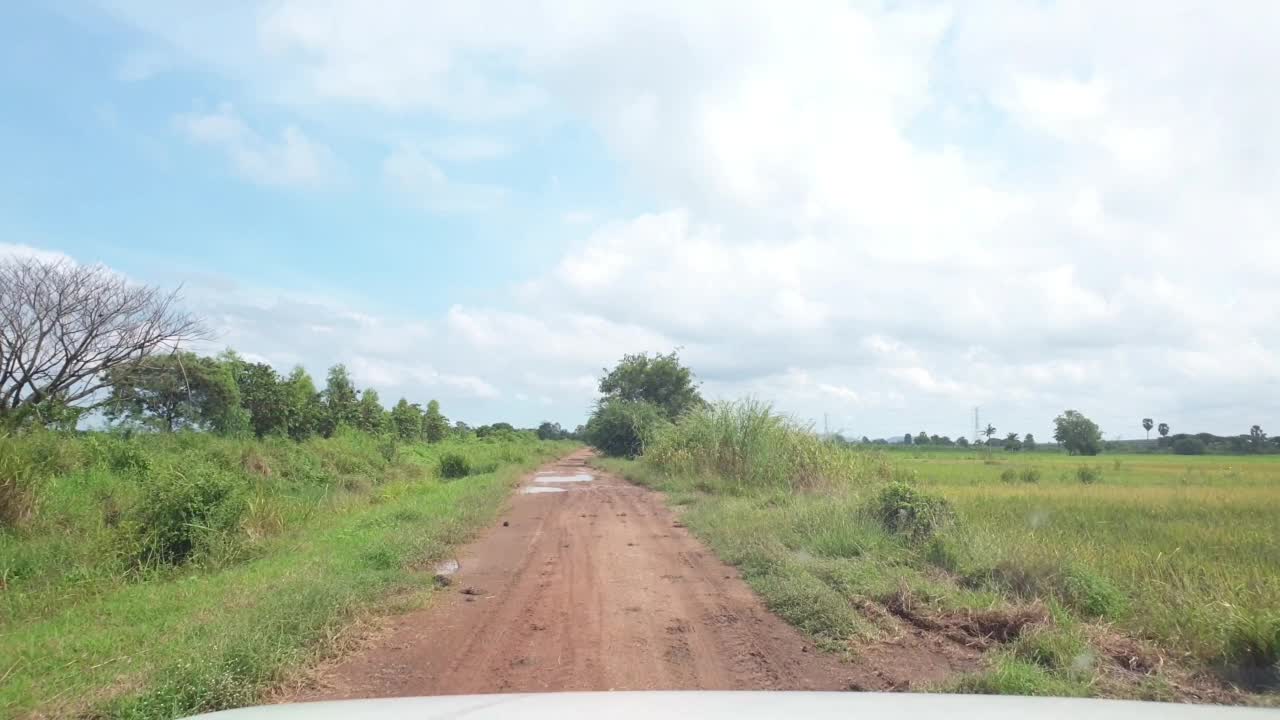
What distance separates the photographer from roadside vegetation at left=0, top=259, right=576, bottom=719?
220 inches

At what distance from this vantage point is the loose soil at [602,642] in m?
5.56

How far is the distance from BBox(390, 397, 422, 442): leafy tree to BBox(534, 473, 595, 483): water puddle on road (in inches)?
830

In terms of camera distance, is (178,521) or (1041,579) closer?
(1041,579)

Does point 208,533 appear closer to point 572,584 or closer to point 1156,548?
point 572,584

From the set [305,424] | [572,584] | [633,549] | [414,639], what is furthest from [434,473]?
[414,639]

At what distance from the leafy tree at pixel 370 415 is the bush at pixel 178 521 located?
30605 mm

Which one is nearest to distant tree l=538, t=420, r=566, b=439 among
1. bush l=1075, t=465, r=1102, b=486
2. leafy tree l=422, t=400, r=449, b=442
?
leafy tree l=422, t=400, r=449, b=442

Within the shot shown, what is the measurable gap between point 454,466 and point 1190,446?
167ft

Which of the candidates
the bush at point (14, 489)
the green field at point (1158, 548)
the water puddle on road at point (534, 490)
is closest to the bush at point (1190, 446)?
the green field at point (1158, 548)

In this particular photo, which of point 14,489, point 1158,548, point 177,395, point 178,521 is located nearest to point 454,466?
point 177,395

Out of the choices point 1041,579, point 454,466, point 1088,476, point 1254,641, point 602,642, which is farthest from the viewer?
point 454,466

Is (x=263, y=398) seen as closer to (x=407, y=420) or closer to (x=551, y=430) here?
(x=407, y=420)

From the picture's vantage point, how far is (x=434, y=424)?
207 ft

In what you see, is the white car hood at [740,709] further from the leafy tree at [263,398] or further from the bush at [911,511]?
the leafy tree at [263,398]
